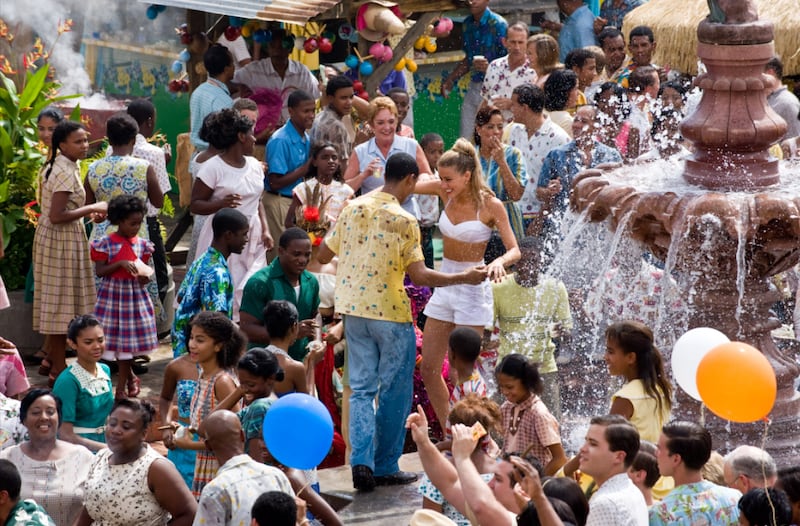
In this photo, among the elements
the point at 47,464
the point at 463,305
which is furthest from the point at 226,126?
the point at 47,464

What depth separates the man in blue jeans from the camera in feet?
26.5

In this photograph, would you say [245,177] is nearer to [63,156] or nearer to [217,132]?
[217,132]

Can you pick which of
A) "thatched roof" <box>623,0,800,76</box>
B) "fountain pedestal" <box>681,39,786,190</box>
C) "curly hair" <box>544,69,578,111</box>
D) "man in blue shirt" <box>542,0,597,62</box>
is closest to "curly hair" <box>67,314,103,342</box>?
"fountain pedestal" <box>681,39,786,190</box>

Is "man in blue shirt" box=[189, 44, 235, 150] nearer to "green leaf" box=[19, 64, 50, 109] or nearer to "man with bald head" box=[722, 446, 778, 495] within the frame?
"green leaf" box=[19, 64, 50, 109]

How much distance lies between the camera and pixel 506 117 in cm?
1233

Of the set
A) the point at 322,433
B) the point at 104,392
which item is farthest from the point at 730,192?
the point at 104,392

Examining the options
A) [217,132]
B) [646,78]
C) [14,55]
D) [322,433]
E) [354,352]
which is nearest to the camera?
[322,433]

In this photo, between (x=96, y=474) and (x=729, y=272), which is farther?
(x=729, y=272)

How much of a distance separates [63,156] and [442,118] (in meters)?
7.48

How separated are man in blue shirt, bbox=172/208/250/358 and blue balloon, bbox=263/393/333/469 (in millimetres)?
2152

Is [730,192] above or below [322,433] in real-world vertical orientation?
above

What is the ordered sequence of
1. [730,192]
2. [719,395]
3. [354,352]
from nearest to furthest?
[719,395], [730,192], [354,352]

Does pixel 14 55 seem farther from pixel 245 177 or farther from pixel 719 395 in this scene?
pixel 719 395

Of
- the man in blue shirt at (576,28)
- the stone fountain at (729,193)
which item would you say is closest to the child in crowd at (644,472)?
the stone fountain at (729,193)
